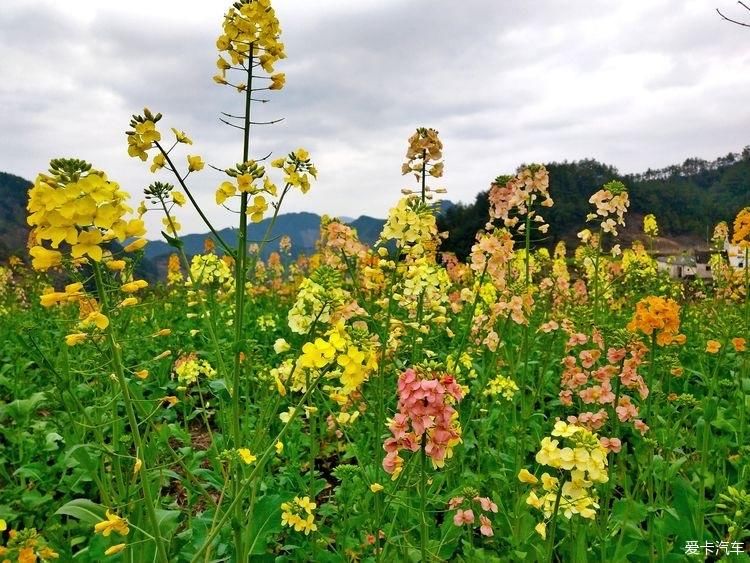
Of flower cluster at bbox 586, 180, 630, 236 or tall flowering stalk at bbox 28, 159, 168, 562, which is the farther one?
flower cluster at bbox 586, 180, 630, 236

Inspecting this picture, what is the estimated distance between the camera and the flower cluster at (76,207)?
5.83ft

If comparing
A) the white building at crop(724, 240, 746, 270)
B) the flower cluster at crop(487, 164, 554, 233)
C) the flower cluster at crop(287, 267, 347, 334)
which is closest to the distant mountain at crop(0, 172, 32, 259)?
the white building at crop(724, 240, 746, 270)

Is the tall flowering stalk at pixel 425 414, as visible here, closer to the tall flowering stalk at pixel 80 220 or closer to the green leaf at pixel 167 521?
the tall flowering stalk at pixel 80 220

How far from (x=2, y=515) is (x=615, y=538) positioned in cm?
351

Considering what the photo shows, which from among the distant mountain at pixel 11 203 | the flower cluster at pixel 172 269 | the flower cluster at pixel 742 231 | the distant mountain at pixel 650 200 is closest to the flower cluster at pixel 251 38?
the flower cluster at pixel 742 231

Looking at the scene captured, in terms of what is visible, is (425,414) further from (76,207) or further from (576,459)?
(76,207)

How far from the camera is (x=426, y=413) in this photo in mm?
1973

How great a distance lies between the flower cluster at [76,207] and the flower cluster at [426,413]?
111cm

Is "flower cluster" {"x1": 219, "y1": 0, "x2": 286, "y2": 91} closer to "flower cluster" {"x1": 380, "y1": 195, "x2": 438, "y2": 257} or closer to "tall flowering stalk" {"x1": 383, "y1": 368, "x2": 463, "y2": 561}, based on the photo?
"flower cluster" {"x1": 380, "y1": 195, "x2": 438, "y2": 257}

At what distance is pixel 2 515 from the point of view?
321 cm

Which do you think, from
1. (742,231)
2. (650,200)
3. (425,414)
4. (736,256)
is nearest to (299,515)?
(425,414)

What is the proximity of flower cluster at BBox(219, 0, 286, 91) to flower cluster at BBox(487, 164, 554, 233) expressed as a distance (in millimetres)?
1976

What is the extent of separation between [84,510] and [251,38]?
2.22 m

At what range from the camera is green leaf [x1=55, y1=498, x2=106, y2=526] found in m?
2.35
